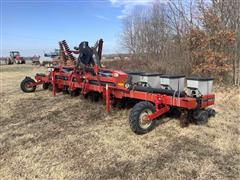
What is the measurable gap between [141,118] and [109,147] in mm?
842

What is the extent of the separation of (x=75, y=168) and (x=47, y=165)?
16.9 inches

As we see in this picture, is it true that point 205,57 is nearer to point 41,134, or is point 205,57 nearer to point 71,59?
point 71,59

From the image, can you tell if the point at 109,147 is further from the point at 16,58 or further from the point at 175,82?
the point at 16,58

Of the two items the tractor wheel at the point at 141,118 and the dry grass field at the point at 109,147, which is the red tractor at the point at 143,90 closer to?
the tractor wheel at the point at 141,118

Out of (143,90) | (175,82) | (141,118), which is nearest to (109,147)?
(141,118)

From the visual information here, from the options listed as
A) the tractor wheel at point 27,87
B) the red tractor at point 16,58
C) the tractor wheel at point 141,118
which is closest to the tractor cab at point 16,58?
the red tractor at point 16,58

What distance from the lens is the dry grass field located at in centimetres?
418

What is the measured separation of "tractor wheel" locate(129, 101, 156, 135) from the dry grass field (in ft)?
0.39

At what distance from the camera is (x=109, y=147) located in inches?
198

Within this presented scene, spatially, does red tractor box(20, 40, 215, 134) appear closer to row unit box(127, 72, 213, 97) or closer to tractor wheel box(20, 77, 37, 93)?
row unit box(127, 72, 213, 97)

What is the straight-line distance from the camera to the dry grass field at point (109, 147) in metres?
4.18

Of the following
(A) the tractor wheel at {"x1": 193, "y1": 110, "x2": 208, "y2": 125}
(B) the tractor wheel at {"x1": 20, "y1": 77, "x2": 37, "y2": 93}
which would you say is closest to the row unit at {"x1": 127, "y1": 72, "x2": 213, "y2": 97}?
(A) the tractor wheel at {"x1": 193, "y1": 110, "x2": 208, "y2": 125}

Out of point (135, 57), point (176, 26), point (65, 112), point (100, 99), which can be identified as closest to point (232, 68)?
point (176, 26)

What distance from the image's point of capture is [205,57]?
11328mm
